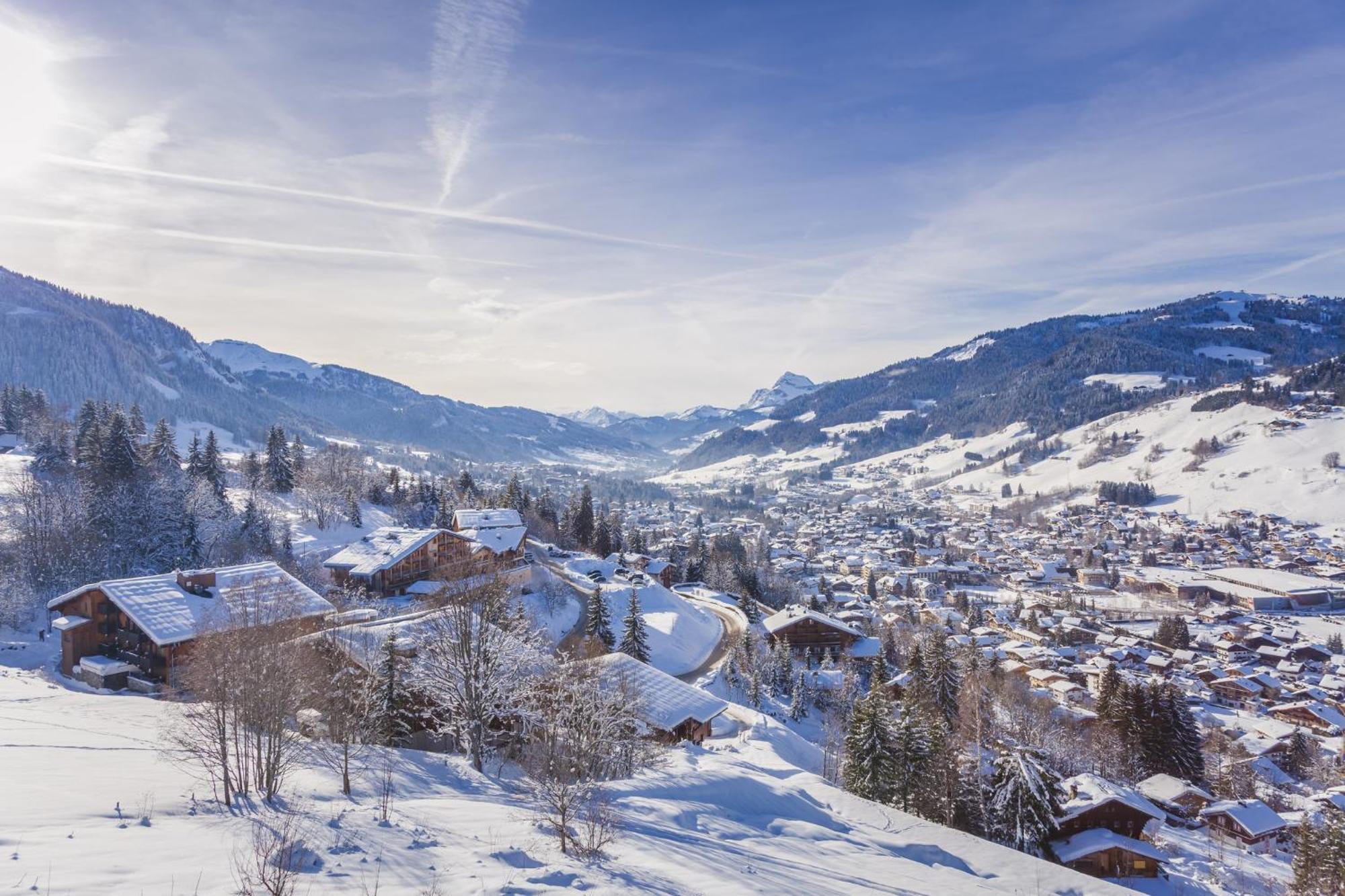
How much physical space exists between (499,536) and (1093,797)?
4884cm

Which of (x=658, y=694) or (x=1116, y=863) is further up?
(x=658, y=694)

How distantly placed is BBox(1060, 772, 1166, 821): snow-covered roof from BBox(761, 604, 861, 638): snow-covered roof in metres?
34.9

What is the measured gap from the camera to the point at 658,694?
3073 cm

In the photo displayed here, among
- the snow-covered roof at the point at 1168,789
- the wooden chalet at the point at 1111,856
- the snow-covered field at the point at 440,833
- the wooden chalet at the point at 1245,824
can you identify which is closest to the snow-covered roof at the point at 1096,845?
the wooden chalet at the point at 1111,856

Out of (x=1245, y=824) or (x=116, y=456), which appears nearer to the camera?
(x=1245, y=824)

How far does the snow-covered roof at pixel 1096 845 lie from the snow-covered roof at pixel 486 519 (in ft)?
165

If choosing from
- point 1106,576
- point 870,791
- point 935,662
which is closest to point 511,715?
point 870,791

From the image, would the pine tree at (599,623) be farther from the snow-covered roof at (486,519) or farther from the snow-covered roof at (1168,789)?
the snow-covered roof at (1168,789)

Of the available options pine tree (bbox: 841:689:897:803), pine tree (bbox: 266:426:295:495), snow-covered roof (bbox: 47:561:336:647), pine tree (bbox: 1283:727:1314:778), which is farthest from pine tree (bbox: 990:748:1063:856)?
pine tree (bbox: 266:426:295:495)

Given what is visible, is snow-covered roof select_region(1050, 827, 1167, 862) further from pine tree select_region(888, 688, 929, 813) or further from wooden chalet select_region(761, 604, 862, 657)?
wooden chalet select_region(761, 604, 862, 657)

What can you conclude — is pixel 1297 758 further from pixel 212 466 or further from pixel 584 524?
pixel 212 466

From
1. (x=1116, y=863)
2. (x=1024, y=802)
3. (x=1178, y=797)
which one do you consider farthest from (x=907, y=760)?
(x=1178, y=797)

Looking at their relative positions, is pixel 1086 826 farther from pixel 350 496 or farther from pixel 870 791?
pixel 350 496

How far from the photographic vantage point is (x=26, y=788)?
41.7 feet
